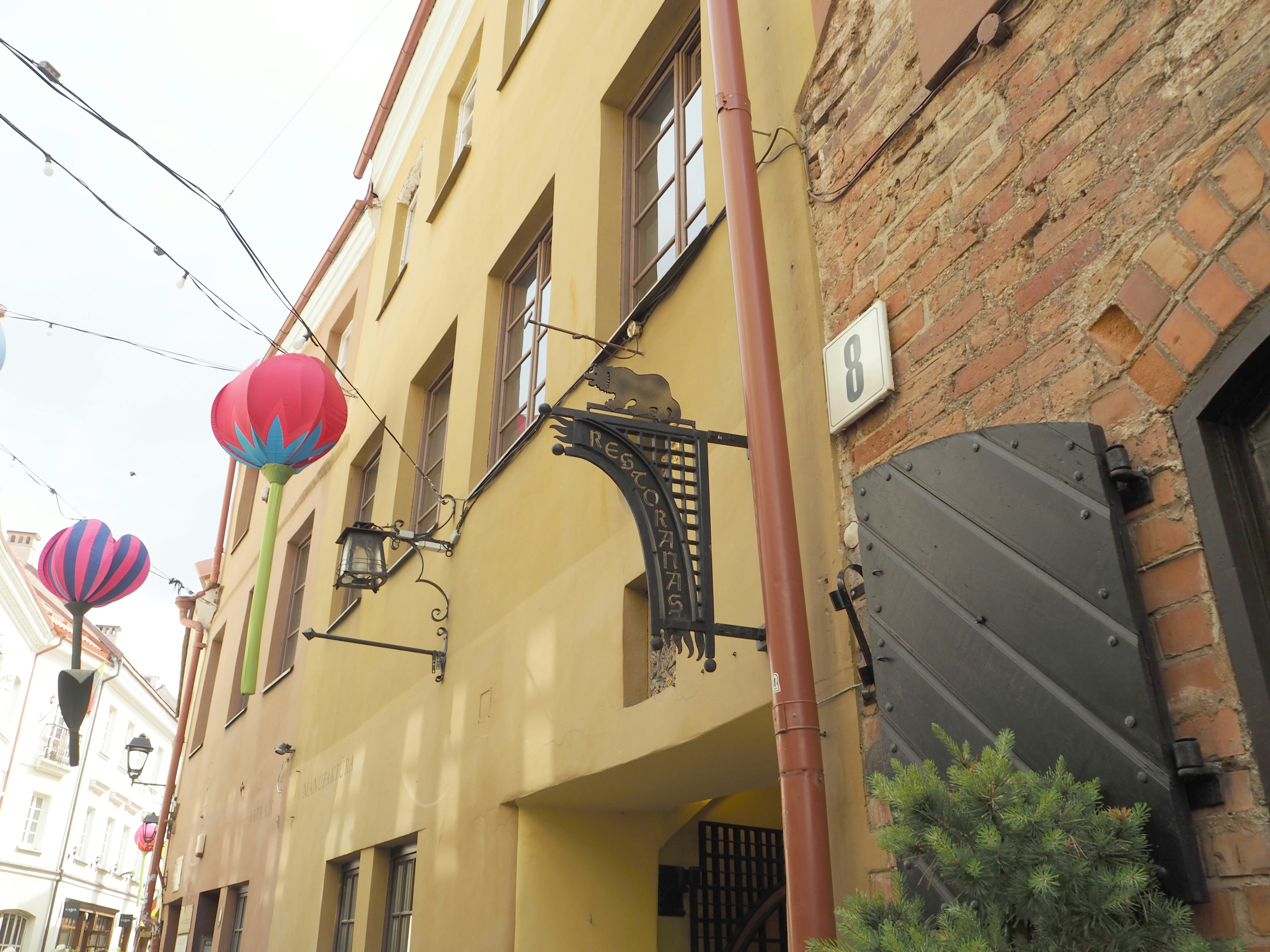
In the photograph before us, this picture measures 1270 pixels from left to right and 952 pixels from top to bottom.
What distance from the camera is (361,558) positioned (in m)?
7.01

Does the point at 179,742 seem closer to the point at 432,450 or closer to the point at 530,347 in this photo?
the point at 432,450

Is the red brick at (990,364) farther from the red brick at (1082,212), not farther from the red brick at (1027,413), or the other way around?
the red brick at (1082,212)

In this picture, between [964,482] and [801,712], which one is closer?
[964,482]

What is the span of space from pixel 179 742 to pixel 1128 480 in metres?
15.3

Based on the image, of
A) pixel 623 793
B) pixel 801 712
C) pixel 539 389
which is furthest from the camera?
pixel 539 389

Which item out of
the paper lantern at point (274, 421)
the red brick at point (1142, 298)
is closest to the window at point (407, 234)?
the paper lantern at point (274, 421)

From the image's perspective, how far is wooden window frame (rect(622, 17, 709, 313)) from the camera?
5125 mm

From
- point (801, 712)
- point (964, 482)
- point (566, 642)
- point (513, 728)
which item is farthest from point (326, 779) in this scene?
point (964, 482)

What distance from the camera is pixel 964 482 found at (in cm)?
268

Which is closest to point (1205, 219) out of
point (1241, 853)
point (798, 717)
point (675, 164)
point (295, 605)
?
point (1241, 853)

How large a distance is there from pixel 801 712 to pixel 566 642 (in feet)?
6.98

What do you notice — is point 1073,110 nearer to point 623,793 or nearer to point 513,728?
point 623,793

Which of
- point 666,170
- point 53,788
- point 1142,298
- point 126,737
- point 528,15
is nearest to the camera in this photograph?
point 1142,298

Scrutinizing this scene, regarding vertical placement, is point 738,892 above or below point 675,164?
below
